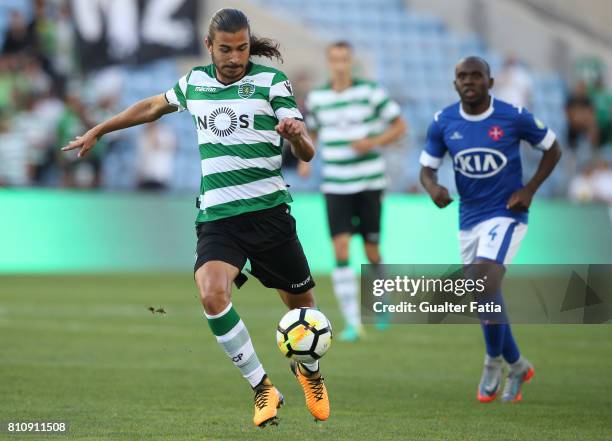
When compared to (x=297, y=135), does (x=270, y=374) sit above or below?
below

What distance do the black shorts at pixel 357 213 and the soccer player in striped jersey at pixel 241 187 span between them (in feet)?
17.4

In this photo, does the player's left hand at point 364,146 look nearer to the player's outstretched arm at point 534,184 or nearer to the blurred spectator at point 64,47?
the player's outstretched arm at point 534,184

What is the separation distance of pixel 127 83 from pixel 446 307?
1638 cm

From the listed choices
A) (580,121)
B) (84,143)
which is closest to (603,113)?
(580,121)

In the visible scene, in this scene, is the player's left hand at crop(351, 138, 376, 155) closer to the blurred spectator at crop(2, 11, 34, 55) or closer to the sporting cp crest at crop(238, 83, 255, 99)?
the sporting cp crest at crop(238, 83, 255, 99)

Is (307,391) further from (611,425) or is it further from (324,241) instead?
(324,241)

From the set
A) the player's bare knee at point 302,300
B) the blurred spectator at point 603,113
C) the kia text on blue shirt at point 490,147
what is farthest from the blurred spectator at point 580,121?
the player's bare knee at point 302,300

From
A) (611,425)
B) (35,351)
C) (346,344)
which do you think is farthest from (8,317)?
(611,425)

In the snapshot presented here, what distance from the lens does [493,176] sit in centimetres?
865

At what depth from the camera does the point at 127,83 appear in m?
23.5

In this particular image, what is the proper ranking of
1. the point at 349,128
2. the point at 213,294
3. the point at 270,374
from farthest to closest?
the point at 349,128 < the point at 270,374 < the point at 213,294

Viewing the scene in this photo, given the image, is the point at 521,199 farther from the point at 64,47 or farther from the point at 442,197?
the point at 64,47

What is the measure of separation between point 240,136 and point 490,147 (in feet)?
7.56

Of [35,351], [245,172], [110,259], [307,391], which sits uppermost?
[245,172]
